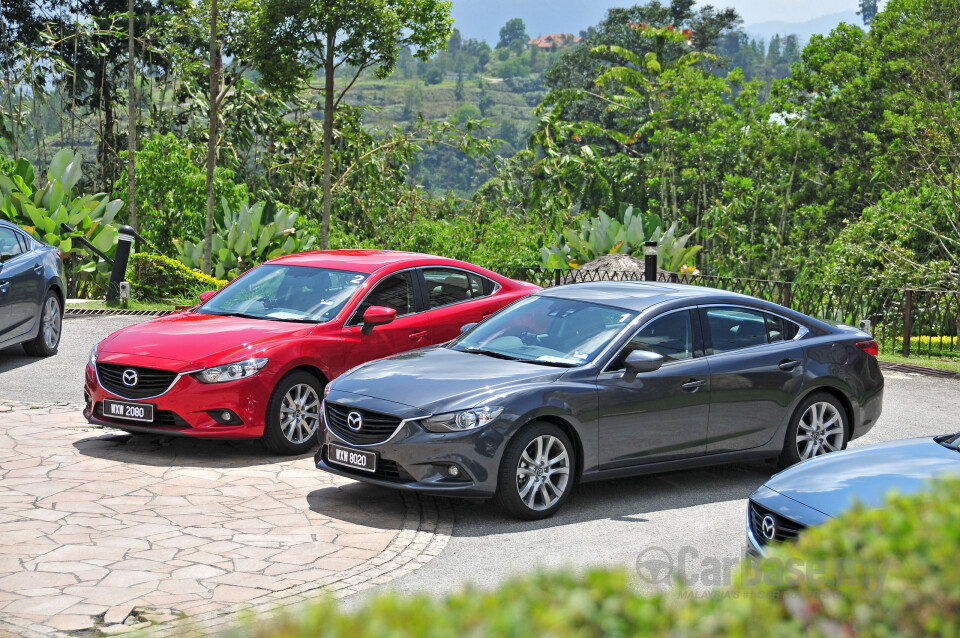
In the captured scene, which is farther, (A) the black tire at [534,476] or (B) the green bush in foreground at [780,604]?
(A) the black tire at [534,476]

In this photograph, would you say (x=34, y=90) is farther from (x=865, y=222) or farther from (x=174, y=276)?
(x=865, y=222)

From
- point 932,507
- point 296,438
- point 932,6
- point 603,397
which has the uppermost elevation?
point 932,6

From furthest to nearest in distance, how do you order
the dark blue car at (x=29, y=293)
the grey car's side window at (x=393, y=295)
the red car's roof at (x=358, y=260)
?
1. the dark blue car at (x=29, y=293)
2. the red car's roof at (x=358, y=260)
3. the grey car's side window at (x=393, y=295)

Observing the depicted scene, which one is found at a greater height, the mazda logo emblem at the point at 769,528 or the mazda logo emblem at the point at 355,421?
the mazda logo emblem at the point at 355,421

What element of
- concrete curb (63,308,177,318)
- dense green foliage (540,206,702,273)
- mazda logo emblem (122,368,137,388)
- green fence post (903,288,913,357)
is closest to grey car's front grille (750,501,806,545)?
mazda logo emblem (122,368,137,388)

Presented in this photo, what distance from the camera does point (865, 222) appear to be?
23.2 m

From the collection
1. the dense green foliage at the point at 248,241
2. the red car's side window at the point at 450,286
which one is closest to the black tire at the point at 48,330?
the red car's side window at the point at 450,286

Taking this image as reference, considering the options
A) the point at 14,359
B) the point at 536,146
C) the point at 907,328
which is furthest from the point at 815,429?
the point at 536,146

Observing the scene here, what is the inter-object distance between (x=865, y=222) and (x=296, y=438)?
689 inches

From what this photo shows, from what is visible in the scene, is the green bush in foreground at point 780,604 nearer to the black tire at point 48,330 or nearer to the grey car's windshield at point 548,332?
the grey car's windshield at point 548,332

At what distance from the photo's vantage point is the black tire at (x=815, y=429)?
8586mm

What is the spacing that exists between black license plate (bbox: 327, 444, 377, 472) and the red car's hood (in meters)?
1.55

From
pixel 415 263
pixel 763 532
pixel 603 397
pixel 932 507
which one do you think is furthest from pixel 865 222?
pixel 932 507

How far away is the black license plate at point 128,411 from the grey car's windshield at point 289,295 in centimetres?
147
